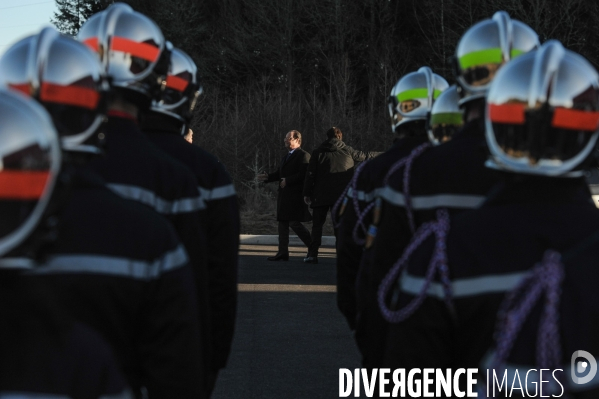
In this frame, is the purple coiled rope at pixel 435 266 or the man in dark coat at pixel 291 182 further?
the man in dark coat at pixel 291 182

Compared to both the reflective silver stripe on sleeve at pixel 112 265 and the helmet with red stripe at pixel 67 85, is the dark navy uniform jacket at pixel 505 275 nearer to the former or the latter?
the reflective silver stripe on sleeve at pixel 112 265

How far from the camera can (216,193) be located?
4059mm

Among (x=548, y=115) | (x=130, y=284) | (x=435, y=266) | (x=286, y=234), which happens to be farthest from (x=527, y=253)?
(x=286, y=234)

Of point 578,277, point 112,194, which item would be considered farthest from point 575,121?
point 112,194

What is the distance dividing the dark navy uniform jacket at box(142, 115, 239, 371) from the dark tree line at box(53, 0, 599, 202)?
77.0 feet

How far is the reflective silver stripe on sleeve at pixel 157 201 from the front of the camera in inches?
122

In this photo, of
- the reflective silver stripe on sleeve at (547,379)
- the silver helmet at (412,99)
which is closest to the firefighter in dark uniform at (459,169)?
the silver helmet at (412,99)

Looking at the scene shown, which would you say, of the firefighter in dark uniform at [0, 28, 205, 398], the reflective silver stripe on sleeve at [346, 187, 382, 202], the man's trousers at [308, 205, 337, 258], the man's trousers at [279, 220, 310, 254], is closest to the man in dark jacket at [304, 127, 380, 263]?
the man's trousers at [308, 205, 337, 258]

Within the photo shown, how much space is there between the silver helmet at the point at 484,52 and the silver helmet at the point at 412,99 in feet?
3.06

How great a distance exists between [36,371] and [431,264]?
106 centimetres

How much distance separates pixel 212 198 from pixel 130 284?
1806mm

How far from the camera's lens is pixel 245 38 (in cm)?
3684

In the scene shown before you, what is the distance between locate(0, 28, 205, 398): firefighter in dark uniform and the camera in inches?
85.8

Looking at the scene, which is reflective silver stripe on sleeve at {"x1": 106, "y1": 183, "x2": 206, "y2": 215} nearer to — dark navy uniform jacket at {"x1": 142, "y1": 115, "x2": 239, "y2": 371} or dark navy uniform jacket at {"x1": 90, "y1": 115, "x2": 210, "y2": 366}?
dark navy uniform jacket at {"x1": 90, "y1": 115, "x2": 210, "y2": 366}
